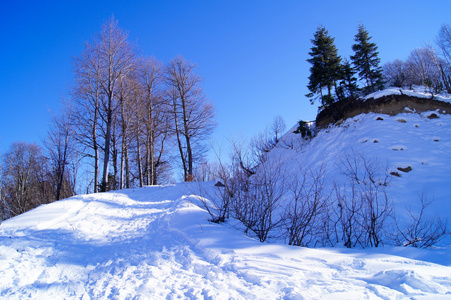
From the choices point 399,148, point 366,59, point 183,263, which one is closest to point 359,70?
point 366,59

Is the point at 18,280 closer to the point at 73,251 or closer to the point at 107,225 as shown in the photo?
the point at 73,251

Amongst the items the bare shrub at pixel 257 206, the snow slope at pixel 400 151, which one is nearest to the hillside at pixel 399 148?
the snow slope at pixel 400 151

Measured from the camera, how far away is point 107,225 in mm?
5645

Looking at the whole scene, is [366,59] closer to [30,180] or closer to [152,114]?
[152,114]

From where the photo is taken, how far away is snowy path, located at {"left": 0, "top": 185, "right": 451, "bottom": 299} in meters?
2.43

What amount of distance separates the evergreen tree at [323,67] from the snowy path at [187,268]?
656 inches

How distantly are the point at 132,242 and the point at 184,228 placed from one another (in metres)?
1.19

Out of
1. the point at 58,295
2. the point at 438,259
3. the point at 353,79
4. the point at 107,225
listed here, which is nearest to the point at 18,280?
the point at 58,295

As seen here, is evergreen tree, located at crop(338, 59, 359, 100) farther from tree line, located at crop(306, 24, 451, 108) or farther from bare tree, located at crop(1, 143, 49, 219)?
bare tree, located at crop(1, 143, 49, 219)

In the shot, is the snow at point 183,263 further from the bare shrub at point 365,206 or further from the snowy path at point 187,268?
the bare shrub at point 365,206

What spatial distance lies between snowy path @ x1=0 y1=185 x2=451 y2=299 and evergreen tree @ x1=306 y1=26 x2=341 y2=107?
1667cm

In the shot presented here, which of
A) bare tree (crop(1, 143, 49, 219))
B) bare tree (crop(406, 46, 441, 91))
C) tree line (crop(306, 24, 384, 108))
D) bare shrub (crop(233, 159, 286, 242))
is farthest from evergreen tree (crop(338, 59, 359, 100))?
bare tree (crop(1, 143, 49, 219))

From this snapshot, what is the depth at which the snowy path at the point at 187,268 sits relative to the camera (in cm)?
243

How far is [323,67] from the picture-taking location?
17797 millimetres
